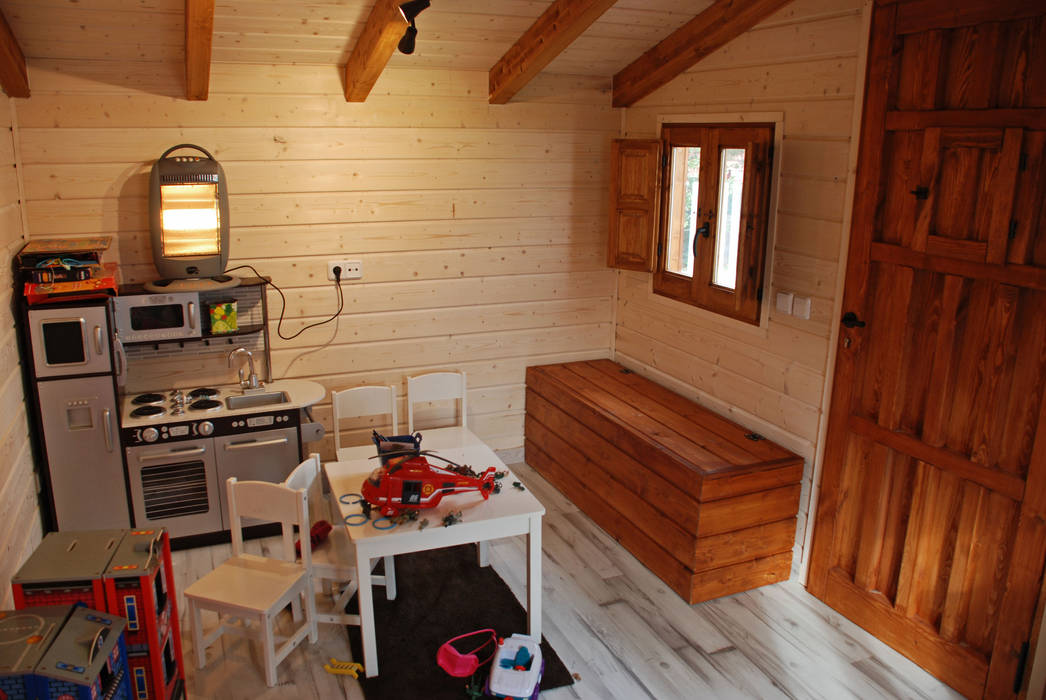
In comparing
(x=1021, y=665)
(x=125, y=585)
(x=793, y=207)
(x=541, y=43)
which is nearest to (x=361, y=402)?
(x=125, y=585)

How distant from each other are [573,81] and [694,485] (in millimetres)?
2617

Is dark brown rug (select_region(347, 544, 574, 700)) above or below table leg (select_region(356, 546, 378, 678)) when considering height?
below

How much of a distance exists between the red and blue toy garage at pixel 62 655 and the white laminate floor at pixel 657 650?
736 mm

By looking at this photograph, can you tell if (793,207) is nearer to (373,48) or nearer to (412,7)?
(412,7)

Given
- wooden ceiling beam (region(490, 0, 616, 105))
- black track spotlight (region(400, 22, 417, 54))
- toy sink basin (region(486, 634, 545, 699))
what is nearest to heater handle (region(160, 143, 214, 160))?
black track spotlight (region(400, 22, 417, 54))

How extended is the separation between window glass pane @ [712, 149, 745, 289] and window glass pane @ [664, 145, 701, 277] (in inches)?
10.7

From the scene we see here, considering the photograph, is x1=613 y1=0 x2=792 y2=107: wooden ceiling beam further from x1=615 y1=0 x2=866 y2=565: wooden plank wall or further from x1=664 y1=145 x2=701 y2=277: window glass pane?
x1=664 y1=145 x2=701 y2=277: window glass pane

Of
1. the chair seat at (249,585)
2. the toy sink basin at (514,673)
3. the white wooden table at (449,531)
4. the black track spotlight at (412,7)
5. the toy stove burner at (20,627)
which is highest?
the black track spotlight at (412,7)

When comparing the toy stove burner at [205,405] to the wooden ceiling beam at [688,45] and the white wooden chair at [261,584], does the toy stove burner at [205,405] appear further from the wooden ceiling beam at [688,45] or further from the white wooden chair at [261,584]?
the wooden ceiling beam at [688,45]

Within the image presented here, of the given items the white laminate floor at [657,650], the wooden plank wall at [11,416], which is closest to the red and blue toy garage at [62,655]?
the wooden plank wall at [11,416]

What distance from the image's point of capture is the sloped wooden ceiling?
362cm

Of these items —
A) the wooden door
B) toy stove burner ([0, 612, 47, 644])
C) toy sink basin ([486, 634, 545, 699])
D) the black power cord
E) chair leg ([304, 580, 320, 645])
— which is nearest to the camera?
toy stove burner ([0, 612, 47, 644])

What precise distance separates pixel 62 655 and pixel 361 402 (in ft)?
7.95

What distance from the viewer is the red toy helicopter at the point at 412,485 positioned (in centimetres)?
319
